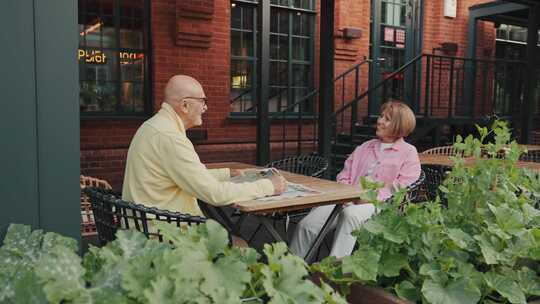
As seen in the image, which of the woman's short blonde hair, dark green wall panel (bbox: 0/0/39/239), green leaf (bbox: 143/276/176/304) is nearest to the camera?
green leaf (bbox: 143/276/176/304)

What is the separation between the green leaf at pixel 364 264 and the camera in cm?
131

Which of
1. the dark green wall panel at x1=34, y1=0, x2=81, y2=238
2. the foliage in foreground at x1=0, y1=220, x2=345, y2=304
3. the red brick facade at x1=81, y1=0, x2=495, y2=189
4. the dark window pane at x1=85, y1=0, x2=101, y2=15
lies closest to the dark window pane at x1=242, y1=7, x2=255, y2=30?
the red brick facade at x1=81, y1=0, x2=495, y2=189

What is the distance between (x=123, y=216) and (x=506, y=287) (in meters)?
1.41

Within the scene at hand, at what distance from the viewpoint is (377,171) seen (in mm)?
3338

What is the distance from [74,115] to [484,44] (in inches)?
387

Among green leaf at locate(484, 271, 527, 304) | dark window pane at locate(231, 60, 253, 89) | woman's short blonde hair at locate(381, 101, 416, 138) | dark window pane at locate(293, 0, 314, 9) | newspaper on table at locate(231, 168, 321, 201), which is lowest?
green leaf at locate(484, 271, 527, 304)

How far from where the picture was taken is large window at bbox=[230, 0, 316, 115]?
7676 mm

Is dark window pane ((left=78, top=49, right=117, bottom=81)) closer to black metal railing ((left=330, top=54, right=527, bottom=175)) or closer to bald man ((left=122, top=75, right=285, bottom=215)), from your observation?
black metal railing ((left=330, top=54, right=527, bottom=175))

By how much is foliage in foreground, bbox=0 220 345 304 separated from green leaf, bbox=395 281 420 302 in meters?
0.37

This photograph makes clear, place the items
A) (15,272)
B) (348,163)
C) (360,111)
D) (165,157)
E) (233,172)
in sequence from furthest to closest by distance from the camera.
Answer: (360,111)
(348,163)
(233,172)
(165,157)
(15,272)

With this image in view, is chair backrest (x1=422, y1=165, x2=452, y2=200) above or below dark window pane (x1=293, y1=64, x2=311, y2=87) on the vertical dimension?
below

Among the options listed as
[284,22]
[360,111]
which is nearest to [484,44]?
[360,111]

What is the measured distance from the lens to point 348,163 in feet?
11.8

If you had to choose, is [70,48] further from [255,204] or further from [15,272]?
[255,204]
